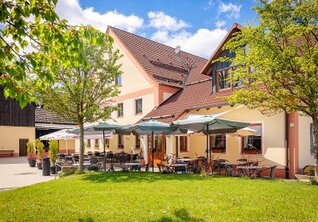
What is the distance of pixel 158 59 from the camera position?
27172 mm

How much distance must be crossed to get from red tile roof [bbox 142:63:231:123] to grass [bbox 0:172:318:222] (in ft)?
24.9

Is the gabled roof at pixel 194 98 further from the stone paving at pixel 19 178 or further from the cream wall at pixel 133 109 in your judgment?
the stone paving at pixel 19 178

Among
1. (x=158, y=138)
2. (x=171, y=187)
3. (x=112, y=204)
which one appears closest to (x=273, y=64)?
(x=171, y=187)

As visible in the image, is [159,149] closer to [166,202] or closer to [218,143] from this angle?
[218,143]

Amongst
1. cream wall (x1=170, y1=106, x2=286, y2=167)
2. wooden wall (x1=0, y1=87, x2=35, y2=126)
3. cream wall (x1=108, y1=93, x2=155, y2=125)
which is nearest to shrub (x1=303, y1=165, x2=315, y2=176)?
cream wall (x1=170, y1=106, x2=286, y2=167)

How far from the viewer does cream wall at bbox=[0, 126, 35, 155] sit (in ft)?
135

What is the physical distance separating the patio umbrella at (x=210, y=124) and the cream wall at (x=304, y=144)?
9.05 ft

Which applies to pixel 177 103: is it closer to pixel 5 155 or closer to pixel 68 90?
pixel 68 90

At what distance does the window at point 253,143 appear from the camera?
51.5 ft

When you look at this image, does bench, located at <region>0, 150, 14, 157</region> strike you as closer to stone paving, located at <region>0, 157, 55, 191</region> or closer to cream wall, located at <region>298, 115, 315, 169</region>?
stone paving, located at <region>0, 157, 55, 191</region>

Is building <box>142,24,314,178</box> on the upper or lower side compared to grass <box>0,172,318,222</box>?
upper

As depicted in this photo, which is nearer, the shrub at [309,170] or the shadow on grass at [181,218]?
the shadow on grass at [181,218]

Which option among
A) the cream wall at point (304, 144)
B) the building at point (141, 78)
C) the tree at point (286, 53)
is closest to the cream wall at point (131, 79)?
the building at point (141, 78)

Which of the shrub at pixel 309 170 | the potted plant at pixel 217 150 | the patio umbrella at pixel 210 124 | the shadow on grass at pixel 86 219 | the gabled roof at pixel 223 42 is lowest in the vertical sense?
the shadow on grass at pixel 86 219
